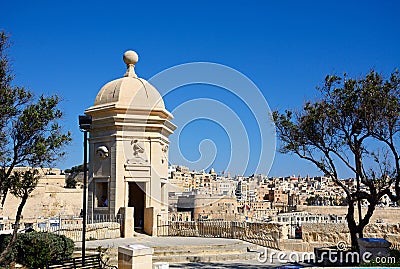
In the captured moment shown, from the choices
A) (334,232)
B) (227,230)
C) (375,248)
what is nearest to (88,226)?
(227,230)

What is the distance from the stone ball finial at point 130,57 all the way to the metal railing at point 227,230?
7.79 m

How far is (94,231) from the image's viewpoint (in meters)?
17.4

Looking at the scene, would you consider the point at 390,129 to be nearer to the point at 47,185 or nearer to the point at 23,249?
the point at 23,249

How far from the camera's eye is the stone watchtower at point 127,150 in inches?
778

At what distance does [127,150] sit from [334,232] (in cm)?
966

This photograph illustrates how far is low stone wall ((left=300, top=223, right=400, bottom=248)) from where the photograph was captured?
19625 millimetres

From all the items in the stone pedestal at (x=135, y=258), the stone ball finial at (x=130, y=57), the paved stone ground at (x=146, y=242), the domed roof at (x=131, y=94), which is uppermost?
the stone ball finial at (x=130, y=57)

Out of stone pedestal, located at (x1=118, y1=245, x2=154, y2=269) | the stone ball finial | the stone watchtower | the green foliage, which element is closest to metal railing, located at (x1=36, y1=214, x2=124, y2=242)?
the stone watchtower

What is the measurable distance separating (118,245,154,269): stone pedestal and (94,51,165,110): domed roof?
10057 mm

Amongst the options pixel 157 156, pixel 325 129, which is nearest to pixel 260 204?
pixel 157 156

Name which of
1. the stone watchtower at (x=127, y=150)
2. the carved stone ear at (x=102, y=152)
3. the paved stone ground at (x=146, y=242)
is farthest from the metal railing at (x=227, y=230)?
the carved stone ear at (x=102, y=152)

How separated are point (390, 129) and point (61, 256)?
9.35 meters

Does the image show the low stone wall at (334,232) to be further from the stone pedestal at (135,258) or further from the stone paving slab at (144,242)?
the stone pedestal at (135,258)

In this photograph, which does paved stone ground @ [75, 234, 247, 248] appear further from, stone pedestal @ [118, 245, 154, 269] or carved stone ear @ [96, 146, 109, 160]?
stone pedestal @ [118, 245, 154, 269]
